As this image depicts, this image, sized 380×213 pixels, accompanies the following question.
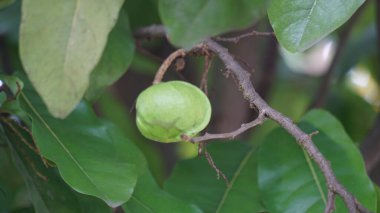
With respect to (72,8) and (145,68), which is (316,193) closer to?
(72,8)

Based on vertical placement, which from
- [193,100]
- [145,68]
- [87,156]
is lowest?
[145,68]

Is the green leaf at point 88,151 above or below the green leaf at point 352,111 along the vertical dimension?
above

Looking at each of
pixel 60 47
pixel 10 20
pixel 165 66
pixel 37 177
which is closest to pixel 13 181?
pixel 10 20

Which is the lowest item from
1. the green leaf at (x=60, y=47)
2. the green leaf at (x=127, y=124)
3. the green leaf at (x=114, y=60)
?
the green leaf at (x=127, y=124)

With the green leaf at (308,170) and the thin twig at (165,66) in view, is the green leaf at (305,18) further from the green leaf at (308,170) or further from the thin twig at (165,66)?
the green leaf at (308,170)

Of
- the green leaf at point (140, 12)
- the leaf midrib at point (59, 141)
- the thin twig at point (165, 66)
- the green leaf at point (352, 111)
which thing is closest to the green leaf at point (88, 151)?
the leaf midrib at point (59, 141)

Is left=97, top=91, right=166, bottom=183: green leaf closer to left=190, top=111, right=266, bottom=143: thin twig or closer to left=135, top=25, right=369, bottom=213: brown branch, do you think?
left=135, top=25, right=369, bottom=213: brown branch

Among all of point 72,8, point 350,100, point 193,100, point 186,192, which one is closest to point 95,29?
point 72,8
